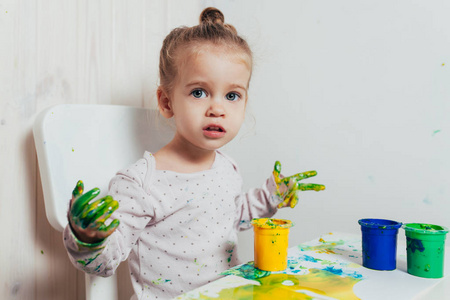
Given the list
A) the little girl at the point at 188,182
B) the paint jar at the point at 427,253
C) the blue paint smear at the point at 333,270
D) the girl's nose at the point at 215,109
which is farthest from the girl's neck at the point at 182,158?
the paint jar at the point at 427,253

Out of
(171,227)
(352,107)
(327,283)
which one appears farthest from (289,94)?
(327,283)

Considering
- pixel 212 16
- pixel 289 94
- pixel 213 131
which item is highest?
pixel 212 16

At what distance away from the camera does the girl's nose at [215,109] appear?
0.82m

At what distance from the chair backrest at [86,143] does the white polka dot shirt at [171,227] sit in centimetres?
12

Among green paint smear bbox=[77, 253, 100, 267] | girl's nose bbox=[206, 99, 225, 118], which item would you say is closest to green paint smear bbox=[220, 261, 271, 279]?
green paint smear bbox=[77, 253, 100, 267]

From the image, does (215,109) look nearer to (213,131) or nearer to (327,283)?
(213,131)

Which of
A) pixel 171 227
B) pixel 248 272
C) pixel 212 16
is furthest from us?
pixel 212 16

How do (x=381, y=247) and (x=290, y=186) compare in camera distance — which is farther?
(x=290, y=186)

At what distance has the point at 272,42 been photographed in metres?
1.31

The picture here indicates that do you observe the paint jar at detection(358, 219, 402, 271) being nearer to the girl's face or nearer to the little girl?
the little girl

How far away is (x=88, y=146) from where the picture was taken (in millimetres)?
884

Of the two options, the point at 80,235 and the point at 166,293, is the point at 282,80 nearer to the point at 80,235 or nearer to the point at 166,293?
the point at 166,293

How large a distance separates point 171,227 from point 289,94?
658 mm

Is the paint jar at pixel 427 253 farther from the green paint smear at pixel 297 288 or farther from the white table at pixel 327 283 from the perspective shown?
the green paint smear at pixel 297 288
